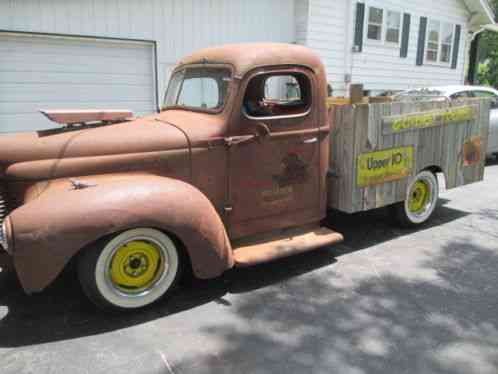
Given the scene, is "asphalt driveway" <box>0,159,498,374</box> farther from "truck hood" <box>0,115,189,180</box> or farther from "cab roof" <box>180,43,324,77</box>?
"cab roof" <box>180,43,324,77</box>

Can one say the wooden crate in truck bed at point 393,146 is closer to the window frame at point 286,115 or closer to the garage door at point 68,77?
the window frame at point 286,115

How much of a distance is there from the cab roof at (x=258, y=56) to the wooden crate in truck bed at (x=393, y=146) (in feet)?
2.16

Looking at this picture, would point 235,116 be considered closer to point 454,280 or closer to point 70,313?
point 70,313

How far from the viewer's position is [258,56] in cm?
414

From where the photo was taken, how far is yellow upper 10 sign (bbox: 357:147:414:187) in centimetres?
486

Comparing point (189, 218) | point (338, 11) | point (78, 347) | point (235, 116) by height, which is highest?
point (338, 11)

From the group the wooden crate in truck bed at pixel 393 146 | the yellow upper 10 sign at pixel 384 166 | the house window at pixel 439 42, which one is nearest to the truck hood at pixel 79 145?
the wooden crate in truck bed at pixel 393 146

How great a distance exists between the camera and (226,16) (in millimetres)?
10750

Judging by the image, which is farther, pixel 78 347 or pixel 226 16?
pixel 226 16

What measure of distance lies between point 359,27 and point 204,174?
36.1 feet

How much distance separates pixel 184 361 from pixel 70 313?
1.14m

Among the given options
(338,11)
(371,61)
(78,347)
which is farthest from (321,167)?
(371,61)

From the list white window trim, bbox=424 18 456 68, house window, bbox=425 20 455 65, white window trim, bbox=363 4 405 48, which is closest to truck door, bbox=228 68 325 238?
white window trim, bbox=363 4 405 48

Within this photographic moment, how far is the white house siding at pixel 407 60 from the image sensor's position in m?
13.9
